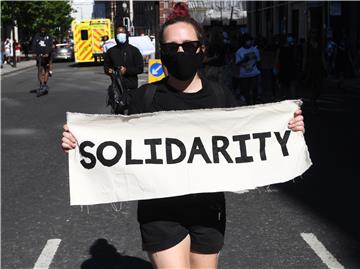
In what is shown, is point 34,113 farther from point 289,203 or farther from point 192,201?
point 192,201

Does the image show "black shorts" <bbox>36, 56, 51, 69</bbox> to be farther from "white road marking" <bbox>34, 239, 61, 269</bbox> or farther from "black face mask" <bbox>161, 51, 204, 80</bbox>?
"black face mask" <bbox>161, 51, 204, 80</bbox>

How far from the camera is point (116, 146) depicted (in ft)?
11.8

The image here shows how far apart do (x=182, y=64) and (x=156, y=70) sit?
1058 cm

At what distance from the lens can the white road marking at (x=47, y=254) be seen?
5376mm

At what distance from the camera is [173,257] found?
3379 mm

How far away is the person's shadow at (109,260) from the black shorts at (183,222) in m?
1.93

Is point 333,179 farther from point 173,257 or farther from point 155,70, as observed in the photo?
point 155,70

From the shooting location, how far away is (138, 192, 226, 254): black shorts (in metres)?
3.38

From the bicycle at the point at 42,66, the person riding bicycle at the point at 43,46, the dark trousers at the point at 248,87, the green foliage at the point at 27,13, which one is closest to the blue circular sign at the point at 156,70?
the dark trousers at the point at 248,87

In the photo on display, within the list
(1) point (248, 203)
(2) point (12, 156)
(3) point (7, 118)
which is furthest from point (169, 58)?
(3) point (7, 118)

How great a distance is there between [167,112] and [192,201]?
1.55 feet

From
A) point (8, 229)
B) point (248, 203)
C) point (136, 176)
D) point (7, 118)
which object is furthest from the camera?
point (7, 118)

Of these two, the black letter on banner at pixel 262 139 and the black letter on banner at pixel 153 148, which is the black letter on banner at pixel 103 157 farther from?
the black letter on banner at pixel 262 139

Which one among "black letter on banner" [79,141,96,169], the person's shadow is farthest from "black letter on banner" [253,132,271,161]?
the person's shadow
